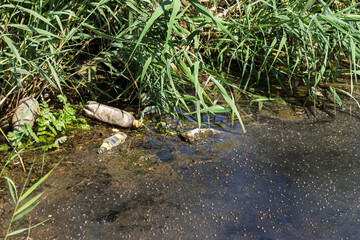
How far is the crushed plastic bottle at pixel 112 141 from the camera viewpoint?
3.00 metres

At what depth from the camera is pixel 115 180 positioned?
2.68m

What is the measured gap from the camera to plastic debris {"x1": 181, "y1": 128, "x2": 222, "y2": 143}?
3201 millimetres

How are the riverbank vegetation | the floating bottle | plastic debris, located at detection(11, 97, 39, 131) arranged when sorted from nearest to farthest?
the riverbank vegetation
plastic debris, located at detection(11, 97, 39, 131)
the floating bottle

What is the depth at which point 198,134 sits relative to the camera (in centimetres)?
327

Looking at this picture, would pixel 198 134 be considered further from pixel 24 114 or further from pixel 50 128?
pixel 24 114

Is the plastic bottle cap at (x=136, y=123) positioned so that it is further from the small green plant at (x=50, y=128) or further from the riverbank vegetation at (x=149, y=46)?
the small green plant at (x=50, y=128)

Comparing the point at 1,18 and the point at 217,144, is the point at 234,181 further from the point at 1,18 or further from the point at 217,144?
the point at 1,18

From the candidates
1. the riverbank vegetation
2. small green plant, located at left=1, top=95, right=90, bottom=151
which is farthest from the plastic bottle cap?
small green plant, located at left=1, top=95, right=90, bottom=151

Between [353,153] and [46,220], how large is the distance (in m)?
2.24

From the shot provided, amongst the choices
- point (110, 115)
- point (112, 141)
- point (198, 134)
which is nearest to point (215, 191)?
point (198, 134)

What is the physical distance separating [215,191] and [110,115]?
1154mm

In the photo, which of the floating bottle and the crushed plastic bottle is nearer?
the crushed plastic bottle

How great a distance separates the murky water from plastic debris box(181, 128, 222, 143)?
0.27ft

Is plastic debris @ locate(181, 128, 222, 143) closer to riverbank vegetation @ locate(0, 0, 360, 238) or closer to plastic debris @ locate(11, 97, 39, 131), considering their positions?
riverbank vegetation @ locate(0, 0, 360, 238)
